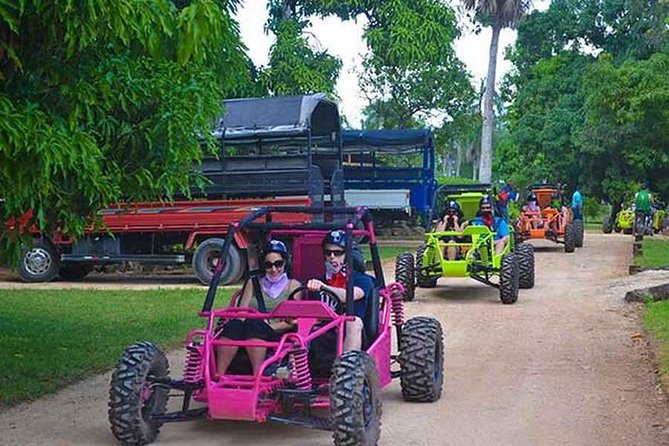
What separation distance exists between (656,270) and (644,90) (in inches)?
603

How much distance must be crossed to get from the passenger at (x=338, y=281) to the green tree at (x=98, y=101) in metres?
1.21

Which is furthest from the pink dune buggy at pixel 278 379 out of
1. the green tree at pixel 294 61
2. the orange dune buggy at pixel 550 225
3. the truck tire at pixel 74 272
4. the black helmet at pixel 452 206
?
the green tree at pixel 294 61

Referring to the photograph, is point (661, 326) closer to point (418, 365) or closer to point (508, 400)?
point (508, 400)

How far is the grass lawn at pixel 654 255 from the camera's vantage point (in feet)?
65.9

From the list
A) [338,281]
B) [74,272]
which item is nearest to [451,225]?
[74,272]

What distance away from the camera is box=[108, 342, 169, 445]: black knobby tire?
681cm

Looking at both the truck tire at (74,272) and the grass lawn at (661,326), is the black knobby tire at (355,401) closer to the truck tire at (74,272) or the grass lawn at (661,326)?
the grass lawn at (661,326)

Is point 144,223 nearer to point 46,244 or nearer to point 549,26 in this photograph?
point 46,244

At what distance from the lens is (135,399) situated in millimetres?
6836

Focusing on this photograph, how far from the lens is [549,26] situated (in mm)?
41969

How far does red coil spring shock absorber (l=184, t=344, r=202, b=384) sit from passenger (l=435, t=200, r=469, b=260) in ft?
28.6

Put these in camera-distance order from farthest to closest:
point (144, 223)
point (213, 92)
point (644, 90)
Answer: point (644, 90)
point (144, 223)
point (213, 92)

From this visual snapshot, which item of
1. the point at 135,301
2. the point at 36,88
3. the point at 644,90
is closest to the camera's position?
the point at 36,88

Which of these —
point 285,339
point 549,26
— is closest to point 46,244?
point 285,339
